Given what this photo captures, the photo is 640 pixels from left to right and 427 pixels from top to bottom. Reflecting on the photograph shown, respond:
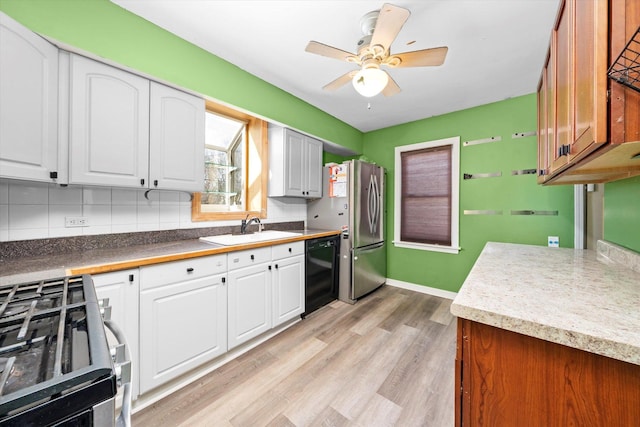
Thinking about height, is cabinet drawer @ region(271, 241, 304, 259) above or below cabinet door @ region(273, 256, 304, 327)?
above

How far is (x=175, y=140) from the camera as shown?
5.99ft

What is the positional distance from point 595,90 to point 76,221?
8.59 feet

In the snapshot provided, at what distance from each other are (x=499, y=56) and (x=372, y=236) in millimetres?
2262

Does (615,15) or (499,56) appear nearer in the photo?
(615,15)

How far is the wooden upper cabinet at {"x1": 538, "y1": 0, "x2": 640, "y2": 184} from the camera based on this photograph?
0.62m

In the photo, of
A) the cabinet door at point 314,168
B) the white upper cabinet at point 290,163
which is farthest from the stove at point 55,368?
the cabinet door at point 314,168

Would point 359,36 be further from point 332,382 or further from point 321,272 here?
point 332,382

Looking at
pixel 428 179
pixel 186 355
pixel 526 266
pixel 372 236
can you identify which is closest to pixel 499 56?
pixel 428 179

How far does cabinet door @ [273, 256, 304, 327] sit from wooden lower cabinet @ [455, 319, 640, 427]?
1.68 meters

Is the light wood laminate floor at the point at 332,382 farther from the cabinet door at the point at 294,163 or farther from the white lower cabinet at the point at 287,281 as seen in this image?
the cabinet door at the point at 294,163

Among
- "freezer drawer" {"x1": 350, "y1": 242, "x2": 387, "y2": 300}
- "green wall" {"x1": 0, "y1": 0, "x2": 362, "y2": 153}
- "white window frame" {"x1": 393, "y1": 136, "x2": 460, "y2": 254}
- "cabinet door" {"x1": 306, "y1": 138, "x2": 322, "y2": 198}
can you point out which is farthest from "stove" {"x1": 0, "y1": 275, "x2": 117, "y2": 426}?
"white window frame" {"x1": 393, "y1": 136, "x2": 460, "y2": 254}

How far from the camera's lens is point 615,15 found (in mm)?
638

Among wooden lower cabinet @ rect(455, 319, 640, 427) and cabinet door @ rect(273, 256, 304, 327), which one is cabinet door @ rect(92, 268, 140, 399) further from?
wooden lower cabinet @ rect(455, 319, 640, 427)

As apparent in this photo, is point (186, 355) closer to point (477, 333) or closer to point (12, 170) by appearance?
point (12, 170)
